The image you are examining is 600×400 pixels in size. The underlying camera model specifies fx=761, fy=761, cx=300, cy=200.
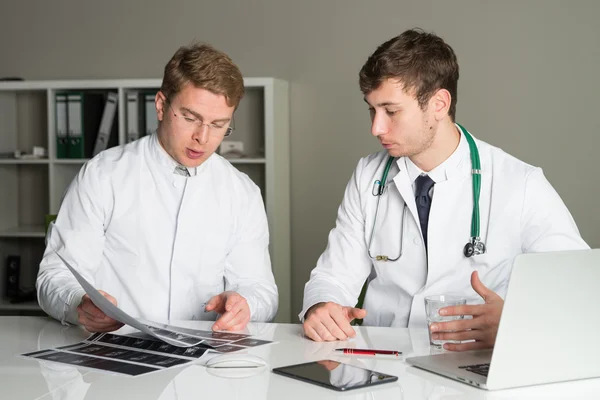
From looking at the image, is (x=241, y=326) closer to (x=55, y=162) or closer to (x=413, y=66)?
(x=413, y=66)

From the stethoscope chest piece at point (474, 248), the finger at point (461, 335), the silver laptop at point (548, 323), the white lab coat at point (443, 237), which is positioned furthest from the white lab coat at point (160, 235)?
the silver laptop at point (548, 323)

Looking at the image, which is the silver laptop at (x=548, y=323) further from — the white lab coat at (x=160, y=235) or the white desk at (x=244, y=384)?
the white lab coat at (x=160, y=235)

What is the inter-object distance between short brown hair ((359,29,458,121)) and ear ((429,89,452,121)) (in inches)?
0.6

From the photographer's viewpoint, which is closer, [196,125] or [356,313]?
[356,313]

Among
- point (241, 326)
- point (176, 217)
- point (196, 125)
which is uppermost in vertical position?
point (196, 125)

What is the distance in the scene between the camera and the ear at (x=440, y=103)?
2.24m

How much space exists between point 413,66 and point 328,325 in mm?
828

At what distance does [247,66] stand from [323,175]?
0.76 metres

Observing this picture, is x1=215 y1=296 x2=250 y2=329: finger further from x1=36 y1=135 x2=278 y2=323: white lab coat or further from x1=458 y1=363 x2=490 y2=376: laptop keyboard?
x1=458 y1=363 x2=490 y2=376: laptop keyboard

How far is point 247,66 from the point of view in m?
4.36

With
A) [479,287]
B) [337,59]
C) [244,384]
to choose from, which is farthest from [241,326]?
[337,59]

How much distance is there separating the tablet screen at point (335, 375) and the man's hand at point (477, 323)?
262mm

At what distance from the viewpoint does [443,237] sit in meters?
2.20

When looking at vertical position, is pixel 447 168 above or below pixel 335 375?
above
